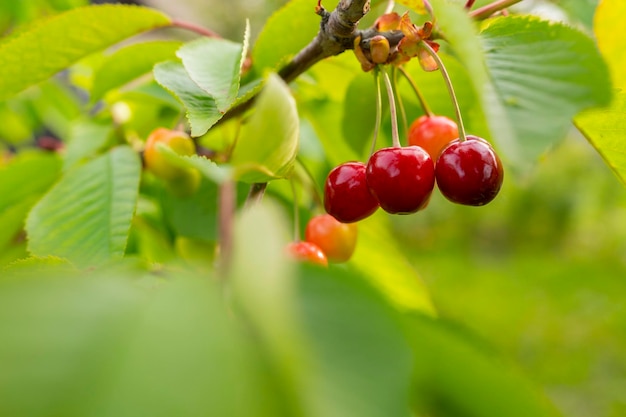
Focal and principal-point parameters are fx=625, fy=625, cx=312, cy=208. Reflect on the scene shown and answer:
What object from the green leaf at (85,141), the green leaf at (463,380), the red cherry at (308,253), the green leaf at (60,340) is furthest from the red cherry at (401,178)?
the green leaf at (85,141)

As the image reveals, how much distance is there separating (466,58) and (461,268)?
848 cm

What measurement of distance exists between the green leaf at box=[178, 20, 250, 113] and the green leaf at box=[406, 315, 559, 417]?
307 millimetres

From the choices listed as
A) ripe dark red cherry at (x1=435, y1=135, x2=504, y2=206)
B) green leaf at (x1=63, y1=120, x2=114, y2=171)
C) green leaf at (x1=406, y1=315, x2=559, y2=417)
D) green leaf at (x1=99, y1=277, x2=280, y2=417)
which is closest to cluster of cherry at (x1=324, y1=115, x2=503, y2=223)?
ripe dark red cherry at (x1=435, y1=135, x2=504, y2=206)

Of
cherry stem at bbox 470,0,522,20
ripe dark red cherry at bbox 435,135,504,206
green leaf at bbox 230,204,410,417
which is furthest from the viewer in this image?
cherry stem at bbox 470,0,522,20

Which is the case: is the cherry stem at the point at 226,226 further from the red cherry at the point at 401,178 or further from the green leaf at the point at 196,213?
the green leaf at the point at 196,213

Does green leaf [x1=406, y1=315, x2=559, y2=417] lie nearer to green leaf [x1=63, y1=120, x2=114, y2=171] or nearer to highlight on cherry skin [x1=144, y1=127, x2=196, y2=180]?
highlight on cherry skin [x1=144, y1=127, x2=196, y2=180]

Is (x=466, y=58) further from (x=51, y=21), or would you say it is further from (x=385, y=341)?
(x=51, y=21)

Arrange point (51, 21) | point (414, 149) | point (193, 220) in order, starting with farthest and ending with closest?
point (193, 220) < point (51, 21) < point (414, 149)

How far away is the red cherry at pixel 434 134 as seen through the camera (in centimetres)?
73

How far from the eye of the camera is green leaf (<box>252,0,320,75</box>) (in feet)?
2.50

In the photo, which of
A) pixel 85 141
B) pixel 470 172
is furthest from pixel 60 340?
pixel 85 141

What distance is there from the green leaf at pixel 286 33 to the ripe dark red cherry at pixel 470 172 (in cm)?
28

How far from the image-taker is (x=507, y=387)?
1.11 feet

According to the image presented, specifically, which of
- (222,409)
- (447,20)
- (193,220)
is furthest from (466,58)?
(193,220)
